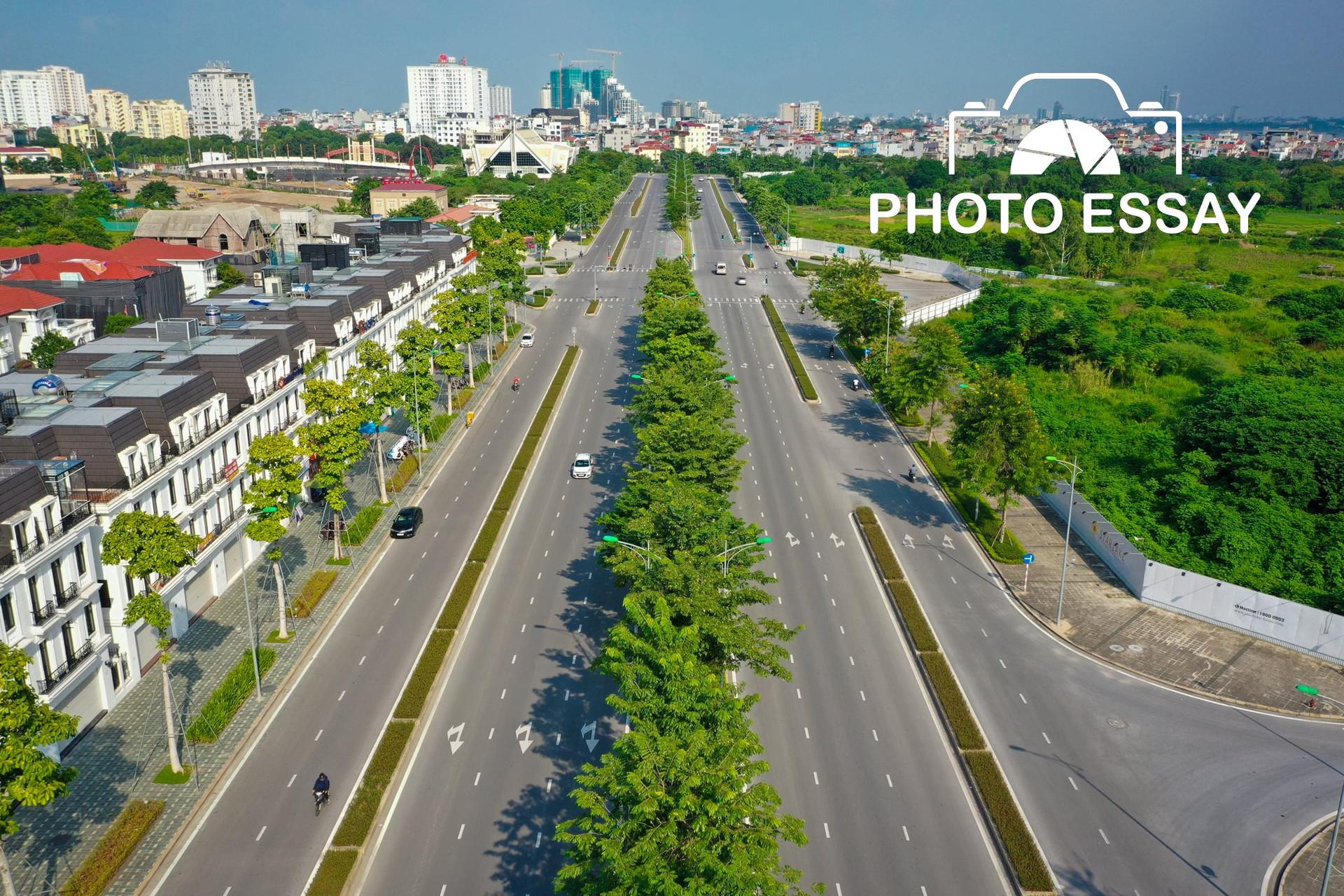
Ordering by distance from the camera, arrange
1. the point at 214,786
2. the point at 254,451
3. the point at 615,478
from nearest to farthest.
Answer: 1. the point at 214,786
2. the point at 254,451
3. the point at 615,478

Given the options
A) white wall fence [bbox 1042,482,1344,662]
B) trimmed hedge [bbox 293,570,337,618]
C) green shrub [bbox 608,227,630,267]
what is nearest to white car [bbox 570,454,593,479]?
trimmed hedge [bbox 293,570,337,618]

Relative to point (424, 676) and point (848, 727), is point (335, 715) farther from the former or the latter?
point (848, 727)

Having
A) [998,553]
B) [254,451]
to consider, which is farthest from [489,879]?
[998,553]

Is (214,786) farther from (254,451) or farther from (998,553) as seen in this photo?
(998,553)

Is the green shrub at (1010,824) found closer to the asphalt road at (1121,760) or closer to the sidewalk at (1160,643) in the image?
the asphalt road at (1121,760)

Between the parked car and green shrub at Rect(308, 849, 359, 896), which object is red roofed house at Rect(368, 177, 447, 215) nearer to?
the parked car

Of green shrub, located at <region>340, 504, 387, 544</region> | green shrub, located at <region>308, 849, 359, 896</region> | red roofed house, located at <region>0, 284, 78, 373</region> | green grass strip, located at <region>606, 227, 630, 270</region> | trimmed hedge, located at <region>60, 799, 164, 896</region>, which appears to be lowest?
green shrub, located at <region>308, 849, 359, 896</region>
